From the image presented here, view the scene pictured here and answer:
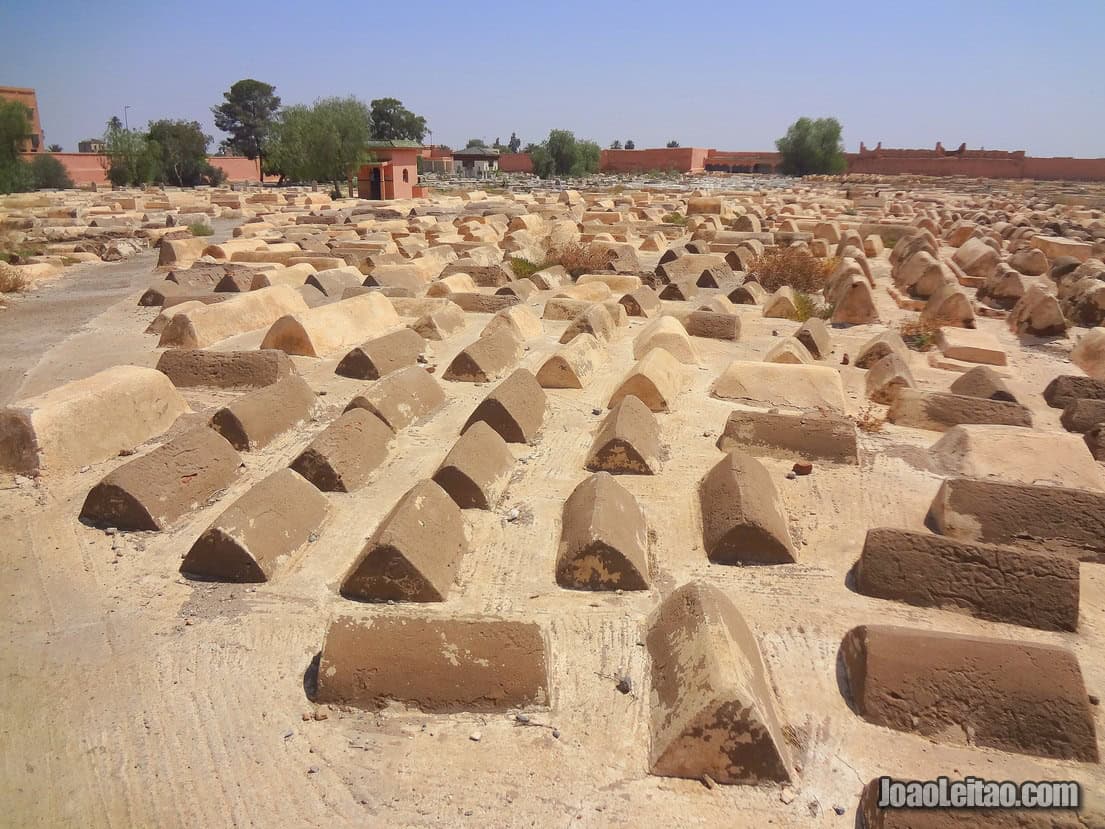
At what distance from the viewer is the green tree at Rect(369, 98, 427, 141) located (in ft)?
253

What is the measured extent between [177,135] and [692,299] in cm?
4206

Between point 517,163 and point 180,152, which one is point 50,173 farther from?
point 517,163

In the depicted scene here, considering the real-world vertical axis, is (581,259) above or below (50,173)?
below

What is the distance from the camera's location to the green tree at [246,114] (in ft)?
218

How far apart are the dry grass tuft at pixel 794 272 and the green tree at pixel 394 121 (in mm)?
71223

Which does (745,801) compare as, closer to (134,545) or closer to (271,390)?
(134,545)

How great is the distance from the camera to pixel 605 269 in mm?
12578

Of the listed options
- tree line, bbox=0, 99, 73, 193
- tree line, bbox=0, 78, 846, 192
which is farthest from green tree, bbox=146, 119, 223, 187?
tree line, bbox=0, 99, 73, 193

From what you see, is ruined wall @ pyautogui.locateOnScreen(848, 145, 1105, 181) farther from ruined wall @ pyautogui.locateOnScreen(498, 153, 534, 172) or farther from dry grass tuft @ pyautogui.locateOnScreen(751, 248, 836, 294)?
dry grass tuft @ pyautogui.locateOnScreen(751, 248, 836, 294)

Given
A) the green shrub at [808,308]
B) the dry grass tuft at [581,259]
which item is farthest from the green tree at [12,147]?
the green shrub at [808,308]

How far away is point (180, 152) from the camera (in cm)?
4312

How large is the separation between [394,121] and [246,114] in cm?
1543

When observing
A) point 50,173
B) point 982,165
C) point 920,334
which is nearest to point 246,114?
point 50,173

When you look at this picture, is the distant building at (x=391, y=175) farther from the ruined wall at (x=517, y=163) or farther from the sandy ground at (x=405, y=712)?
the sandy ground at (x=405, y=712)
